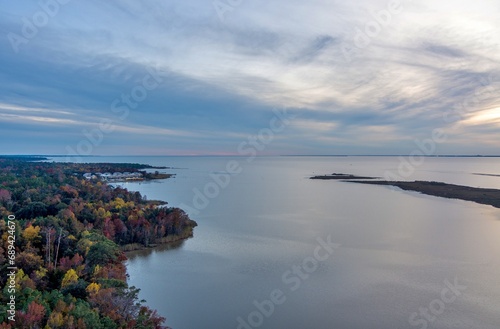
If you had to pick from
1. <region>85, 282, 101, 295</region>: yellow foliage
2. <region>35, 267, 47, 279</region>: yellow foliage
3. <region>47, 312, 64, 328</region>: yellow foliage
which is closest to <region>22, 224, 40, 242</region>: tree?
<region>35, 267, 47, 279</region>: yellow foliage

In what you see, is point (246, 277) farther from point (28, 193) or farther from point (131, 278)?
point (28, 193)

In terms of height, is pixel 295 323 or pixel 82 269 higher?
pixel 82 269

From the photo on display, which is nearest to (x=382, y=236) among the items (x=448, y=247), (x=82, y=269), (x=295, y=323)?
(x=448, y=247)

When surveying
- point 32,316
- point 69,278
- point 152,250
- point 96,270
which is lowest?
point 152,250

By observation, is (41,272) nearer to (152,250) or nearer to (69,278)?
(69,278)

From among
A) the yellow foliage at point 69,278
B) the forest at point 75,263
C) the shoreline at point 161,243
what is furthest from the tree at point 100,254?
the shoreline at point 161,243

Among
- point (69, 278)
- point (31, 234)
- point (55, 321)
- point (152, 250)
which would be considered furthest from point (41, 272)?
point (152, 250)

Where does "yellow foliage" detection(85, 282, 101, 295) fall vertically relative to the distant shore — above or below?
below

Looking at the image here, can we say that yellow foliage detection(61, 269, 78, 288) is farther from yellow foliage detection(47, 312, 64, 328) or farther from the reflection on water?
the reflection on water
